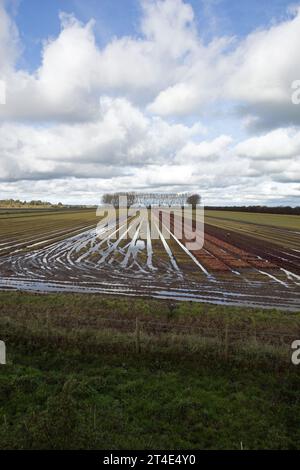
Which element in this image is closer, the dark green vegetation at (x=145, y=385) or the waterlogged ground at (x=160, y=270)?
the dark green vegetation at (x=145, y=385)

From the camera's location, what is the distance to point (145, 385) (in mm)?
11375

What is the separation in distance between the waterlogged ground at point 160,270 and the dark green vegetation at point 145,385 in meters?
5.76

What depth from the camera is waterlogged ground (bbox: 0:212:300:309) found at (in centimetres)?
2367

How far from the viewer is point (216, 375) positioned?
12.2m

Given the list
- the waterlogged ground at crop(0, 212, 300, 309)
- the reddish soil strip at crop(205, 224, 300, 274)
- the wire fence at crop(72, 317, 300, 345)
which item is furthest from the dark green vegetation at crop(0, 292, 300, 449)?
the reddish soil strip at crop(205, 224, 300, 274)

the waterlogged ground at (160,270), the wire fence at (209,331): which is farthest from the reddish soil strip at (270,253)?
the wire fence at (209,331)

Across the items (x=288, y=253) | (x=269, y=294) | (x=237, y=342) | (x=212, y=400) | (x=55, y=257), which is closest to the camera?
(x=212, y=400)

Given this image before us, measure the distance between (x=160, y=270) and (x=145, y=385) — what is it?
1956 centimetres

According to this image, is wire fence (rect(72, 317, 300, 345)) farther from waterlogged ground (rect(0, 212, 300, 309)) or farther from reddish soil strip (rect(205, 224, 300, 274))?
reddish soil strip (rect(205, 224, 300, 274))

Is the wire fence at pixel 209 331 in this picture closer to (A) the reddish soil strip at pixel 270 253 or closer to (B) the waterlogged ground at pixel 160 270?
(B) the waterlogged ground at pixel 160 270

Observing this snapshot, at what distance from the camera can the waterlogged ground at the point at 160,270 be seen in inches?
932
